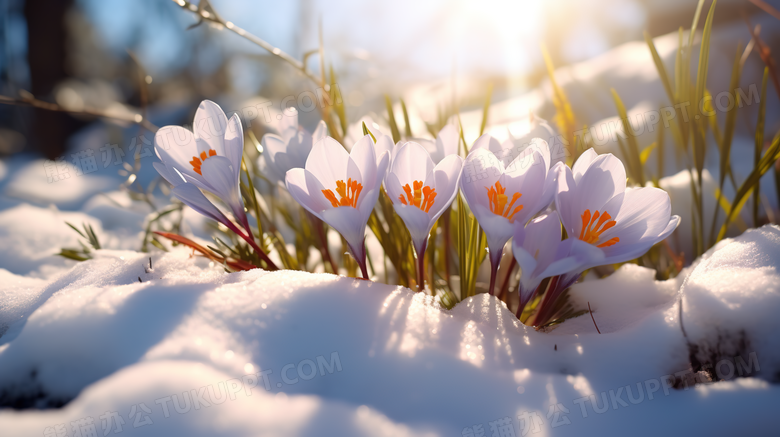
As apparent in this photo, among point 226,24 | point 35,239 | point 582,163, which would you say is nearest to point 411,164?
point 582,163

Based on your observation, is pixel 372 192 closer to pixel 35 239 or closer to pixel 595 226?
pixel 595 226

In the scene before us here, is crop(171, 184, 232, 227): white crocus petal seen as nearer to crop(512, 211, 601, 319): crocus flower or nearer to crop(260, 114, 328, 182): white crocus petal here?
crop(260, 114, 328, 182): white crocus petal

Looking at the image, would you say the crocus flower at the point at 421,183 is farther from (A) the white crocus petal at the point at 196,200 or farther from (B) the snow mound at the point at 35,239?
(B) the snow mound at the point at 35,239

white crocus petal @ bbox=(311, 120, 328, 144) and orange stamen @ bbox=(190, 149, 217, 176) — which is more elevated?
white crocus petal @ bbox=(311, 120, 328, 144)

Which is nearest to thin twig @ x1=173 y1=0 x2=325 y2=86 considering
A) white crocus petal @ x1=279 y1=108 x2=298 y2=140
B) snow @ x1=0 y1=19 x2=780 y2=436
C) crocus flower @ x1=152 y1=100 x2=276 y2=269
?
white crocus petal @ x1=279 y1=108 x2=298 y2=140

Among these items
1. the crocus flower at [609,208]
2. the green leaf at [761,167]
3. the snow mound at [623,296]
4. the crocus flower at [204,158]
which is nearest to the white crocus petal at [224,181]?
the crocus flower at [204,158]

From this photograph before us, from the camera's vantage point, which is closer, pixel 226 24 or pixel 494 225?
pixel 494 225

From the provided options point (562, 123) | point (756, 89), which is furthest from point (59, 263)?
point (756, 89)
